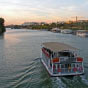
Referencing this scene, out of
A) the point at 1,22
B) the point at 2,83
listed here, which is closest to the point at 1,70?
the point at 2,83

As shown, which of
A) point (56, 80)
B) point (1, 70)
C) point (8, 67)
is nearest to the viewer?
point (56, 80)

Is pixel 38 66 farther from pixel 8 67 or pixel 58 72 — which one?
pixel 58 72

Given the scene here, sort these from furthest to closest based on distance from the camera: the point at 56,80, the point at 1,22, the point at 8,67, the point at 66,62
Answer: the point at 1,22, the point at 8,67, the point at 66,62, the point at 56,80

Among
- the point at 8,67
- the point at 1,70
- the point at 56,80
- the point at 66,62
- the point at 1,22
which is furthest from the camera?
the point at 1,22

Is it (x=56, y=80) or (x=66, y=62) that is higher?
(x=66, y=62)

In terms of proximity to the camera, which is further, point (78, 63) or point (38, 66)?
point (38, 66)

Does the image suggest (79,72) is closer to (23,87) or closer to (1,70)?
(23,87)

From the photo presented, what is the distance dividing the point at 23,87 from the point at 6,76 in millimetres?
4165

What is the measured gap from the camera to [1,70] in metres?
22.3

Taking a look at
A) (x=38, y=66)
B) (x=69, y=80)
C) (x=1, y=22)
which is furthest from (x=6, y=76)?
(x=1, y=22)

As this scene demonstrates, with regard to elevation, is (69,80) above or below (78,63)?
below

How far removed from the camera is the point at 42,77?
1933 centimetres

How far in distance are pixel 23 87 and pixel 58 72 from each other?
13.8 ft

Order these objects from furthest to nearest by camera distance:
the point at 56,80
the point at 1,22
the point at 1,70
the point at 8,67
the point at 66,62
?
the point at 1,22
the point at 8,67
the point at 1,70
the point at 66,62
the point at 56,80
